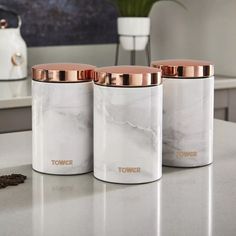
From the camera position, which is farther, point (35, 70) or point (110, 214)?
point (35, 70)

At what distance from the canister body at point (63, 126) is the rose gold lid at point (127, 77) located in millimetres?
61

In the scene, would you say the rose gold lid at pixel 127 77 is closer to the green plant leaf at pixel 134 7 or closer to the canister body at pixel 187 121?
the canister body at pixel 187 121

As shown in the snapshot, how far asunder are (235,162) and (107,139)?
0.27 meters

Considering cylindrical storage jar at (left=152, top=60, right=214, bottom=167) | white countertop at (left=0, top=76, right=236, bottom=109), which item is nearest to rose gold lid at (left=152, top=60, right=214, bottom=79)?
cylindrical storage jar at (left=152, top=60, right=214, bottom=167)

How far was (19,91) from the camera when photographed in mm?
1987

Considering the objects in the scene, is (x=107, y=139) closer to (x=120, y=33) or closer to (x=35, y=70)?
(x=35, y=70)

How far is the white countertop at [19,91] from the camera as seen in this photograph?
1831 millimetres

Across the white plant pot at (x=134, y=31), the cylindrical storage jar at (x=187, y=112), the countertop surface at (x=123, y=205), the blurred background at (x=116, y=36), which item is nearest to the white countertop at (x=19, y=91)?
the blurred background at (x=116, y=36)

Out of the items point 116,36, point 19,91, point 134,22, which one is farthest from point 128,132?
point 116,36

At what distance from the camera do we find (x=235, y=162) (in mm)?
983

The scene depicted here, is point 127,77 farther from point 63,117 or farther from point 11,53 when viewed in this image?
point 11,53

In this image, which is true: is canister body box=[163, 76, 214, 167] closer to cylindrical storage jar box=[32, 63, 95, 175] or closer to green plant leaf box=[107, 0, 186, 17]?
cylindrical storage jar box=[32, 63, 95, 175]

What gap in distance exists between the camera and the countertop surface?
2.19 feet

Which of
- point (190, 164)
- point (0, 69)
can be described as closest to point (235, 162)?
point (190, 164)
